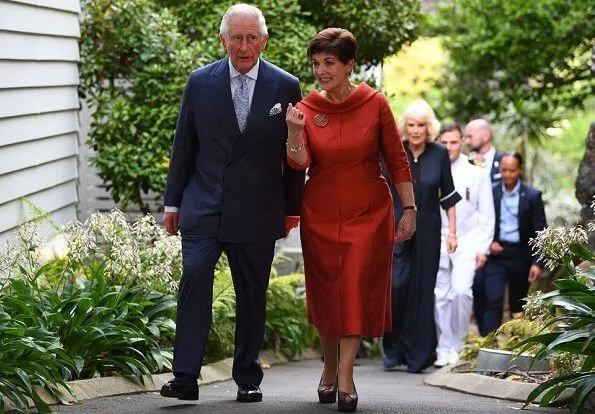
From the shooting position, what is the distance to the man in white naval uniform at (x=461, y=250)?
13.0 meters

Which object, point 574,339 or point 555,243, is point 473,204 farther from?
point 574,339

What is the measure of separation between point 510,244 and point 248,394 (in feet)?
19.7

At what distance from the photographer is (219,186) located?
8242 mm

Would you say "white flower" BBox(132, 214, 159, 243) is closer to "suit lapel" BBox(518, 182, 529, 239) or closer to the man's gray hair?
the man's gray hair

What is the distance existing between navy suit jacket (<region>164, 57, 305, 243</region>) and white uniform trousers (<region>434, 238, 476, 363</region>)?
16.1 feet

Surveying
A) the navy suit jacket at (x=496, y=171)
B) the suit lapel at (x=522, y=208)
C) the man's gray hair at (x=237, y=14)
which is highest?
the man's gray hair at (x=237, y=14)

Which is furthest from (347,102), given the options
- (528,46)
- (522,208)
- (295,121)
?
(528,46)

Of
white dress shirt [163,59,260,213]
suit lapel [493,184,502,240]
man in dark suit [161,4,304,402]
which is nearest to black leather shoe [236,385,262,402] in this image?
man in dark suit [161,4,304,402]

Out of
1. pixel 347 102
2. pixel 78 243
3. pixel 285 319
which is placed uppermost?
pixel 347 102

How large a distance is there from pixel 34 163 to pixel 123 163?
2.22 m

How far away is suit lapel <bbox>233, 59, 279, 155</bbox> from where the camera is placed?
8.26 meters

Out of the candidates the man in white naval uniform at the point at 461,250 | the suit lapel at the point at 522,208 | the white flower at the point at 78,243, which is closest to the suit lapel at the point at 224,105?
the white flower at the point at 78,243

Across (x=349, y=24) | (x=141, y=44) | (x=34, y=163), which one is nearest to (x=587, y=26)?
(x=349, y=24)

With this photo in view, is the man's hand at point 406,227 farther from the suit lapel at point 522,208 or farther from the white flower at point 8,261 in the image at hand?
the suit lapel at point 522,208
